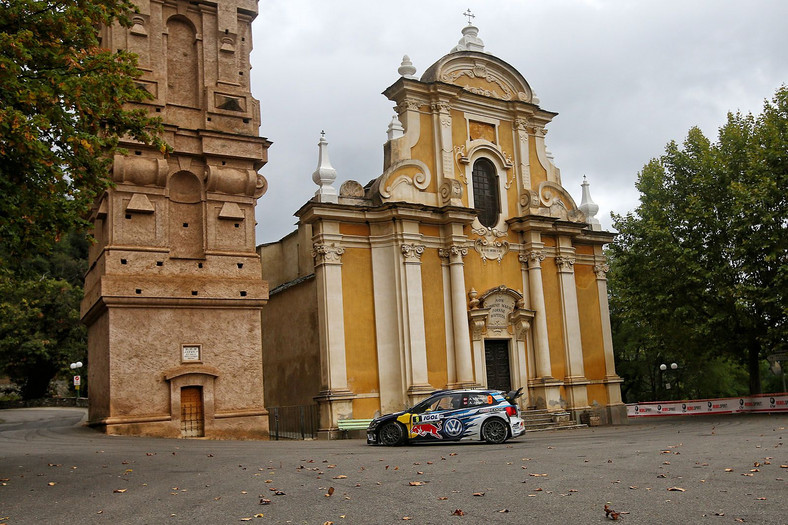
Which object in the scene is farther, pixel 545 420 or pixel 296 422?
pixel 545 420

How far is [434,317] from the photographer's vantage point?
26219 mm

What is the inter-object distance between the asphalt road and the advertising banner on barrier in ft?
44.7

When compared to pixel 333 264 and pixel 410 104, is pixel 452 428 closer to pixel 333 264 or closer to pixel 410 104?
pixel 333 264

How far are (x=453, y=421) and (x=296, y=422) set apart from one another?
906cm

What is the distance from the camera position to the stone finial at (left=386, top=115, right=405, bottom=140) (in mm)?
26891

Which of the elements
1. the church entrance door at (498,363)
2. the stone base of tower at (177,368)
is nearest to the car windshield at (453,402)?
the stone base of tower at (177,368)

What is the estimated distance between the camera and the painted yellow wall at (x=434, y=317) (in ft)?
84.9

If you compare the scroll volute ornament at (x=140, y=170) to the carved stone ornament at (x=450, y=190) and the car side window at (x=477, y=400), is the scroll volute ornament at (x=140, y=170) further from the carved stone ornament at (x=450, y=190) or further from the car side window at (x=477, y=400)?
the car side window at (x=477, y=400)

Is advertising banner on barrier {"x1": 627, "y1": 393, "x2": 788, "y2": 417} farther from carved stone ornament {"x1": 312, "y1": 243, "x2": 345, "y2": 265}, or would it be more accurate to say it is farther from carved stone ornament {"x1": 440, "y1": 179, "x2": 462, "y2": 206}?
carved stone ornament {"x1": 312, "y1": 243, "x2": 345, "y2": 265}

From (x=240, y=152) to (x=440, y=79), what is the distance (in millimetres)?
8518

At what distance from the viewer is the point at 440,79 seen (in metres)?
27.7

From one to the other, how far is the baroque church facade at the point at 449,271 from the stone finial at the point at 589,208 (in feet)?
0.15

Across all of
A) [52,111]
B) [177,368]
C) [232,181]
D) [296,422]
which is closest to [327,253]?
[232,181]

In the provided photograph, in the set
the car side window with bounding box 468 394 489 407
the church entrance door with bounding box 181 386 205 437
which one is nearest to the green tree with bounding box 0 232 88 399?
the church entrance door with bounding box 181 386 205 437
